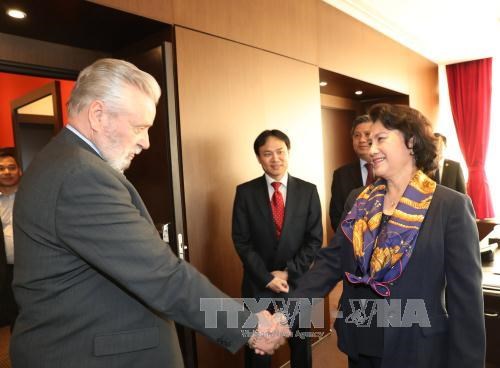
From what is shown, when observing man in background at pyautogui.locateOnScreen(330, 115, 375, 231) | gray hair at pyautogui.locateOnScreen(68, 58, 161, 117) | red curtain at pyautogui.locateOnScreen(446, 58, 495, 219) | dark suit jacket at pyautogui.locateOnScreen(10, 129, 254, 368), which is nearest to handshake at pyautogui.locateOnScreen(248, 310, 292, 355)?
dark suit jacket at pyautogui.locateOnScreen(10, 129, 254, 368)

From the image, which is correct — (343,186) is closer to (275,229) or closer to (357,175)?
(357,175)

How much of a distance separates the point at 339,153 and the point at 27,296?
14.4 ft

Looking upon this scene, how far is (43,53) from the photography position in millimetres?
2219

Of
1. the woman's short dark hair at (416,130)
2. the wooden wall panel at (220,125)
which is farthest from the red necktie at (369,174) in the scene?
the woman's short dark hair at (416,130)

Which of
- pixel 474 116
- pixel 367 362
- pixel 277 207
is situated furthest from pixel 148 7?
pixel 474 116

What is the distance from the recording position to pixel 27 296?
3.66ft

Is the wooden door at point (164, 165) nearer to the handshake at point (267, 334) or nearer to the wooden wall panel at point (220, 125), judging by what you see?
the wooden wall panel at point (220, 125)

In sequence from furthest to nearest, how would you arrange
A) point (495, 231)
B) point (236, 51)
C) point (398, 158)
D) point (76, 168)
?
point (495, 231), point (236, 51), point (398, 158), point (76, 168)

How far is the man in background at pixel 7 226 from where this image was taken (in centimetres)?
268

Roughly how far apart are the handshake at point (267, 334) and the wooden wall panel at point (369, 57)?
2.44 meters

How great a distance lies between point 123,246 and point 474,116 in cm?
671

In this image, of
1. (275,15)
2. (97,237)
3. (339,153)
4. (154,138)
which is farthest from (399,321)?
(339,153)

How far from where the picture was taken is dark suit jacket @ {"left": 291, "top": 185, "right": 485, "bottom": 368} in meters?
1.32

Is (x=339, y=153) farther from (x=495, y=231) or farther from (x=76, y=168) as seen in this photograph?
(x=76, y=168)
